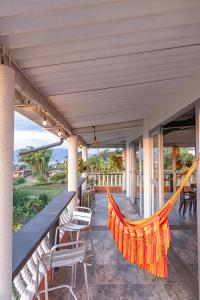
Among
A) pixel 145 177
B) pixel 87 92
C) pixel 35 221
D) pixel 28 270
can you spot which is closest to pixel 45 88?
pixel 87 92

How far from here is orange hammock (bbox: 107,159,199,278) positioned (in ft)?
7.82

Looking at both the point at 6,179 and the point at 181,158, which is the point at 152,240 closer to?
the point at 6,179

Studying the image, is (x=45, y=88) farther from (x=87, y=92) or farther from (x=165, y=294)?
(x=165, y=294)

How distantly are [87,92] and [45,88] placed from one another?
493mm

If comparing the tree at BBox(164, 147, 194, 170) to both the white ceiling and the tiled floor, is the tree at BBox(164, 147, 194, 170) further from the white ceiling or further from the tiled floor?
the white ceiling

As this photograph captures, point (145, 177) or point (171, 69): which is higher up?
point (171, 69)

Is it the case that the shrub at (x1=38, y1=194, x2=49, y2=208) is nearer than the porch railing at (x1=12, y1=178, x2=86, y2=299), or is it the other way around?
the porch railing at (x1=12, y1=178, x2=86, y2=299)

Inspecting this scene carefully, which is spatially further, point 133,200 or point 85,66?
point 133,200

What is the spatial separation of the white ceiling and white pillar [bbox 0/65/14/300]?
28 cm

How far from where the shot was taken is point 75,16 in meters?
1.35

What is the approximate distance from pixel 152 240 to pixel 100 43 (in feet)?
5.93

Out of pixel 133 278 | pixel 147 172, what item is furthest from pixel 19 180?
pixel 133 278

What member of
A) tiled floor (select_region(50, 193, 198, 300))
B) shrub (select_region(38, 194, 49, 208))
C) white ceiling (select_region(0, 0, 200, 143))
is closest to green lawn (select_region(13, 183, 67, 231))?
shrub (select_region(38, 194, 49, 208))

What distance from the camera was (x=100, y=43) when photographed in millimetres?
1696
